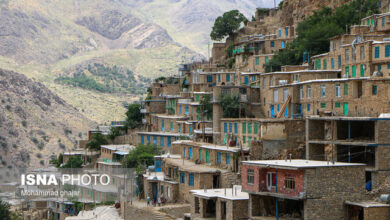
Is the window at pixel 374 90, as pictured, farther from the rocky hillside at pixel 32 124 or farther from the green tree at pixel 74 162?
the rocky hillside at pixel 32 124

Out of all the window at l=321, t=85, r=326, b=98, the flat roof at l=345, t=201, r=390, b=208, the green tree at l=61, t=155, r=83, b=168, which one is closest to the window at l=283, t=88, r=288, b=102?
the window at l=321, t=85, r=326, b=98

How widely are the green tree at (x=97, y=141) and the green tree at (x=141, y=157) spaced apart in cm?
1234

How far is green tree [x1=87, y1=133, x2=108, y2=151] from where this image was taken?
221 feet

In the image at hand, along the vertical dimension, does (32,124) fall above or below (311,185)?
above

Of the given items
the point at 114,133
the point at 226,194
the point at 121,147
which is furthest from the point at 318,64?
the point at 114,133

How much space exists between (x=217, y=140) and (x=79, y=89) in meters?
98.9

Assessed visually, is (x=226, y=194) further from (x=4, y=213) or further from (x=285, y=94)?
(x=4, y=213)

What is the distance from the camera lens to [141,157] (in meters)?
52.4

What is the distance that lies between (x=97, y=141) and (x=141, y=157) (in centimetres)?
1614

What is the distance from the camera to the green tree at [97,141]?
6736 centimetres

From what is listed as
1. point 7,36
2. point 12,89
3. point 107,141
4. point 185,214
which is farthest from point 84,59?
point 185,214

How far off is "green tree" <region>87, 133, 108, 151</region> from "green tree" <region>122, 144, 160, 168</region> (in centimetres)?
1234

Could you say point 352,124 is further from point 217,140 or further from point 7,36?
point 7,36

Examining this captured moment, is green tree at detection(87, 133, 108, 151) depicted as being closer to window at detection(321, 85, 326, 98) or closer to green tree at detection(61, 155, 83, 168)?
green tree at detection(61, 155, 83, 168)
